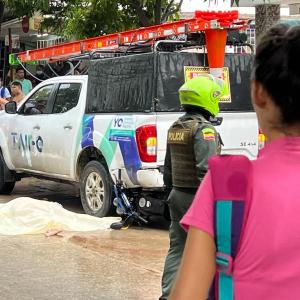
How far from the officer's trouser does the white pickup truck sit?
2433 millimetres

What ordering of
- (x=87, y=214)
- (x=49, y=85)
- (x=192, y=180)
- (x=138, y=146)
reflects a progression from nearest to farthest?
1. (x=192, y=180)
2. (x=138, y=146)
3. (x=87, y=214)
4. (x=49, y=85)

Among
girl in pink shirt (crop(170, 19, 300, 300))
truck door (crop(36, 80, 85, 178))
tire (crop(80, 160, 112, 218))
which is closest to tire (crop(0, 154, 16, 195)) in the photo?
truck door (crop(36, 80, 85, 178))

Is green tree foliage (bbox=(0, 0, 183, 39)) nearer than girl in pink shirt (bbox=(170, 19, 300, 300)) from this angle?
No

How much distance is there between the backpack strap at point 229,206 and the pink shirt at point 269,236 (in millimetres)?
→ 17

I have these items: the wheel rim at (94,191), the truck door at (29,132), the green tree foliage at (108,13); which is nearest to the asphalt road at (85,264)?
the wheel rim at (94,191)

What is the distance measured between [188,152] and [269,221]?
106 inches

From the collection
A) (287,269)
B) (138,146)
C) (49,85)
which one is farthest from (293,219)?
(49,85)

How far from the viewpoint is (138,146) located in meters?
7.15

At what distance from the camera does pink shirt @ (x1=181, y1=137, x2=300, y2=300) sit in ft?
4.86

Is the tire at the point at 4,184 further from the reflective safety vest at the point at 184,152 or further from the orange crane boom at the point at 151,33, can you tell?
the reflective safety vest at the point at 184,152

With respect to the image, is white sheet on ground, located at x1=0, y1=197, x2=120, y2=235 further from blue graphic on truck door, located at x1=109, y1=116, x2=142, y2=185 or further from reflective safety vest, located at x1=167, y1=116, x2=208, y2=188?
reflective safety vest, located at x1=167, y1=116, x2=208, y2=188

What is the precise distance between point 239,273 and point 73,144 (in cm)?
708

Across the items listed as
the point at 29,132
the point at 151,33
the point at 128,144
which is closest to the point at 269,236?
the point at 128,144

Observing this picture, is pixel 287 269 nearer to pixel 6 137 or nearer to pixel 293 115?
pixel 293 115
